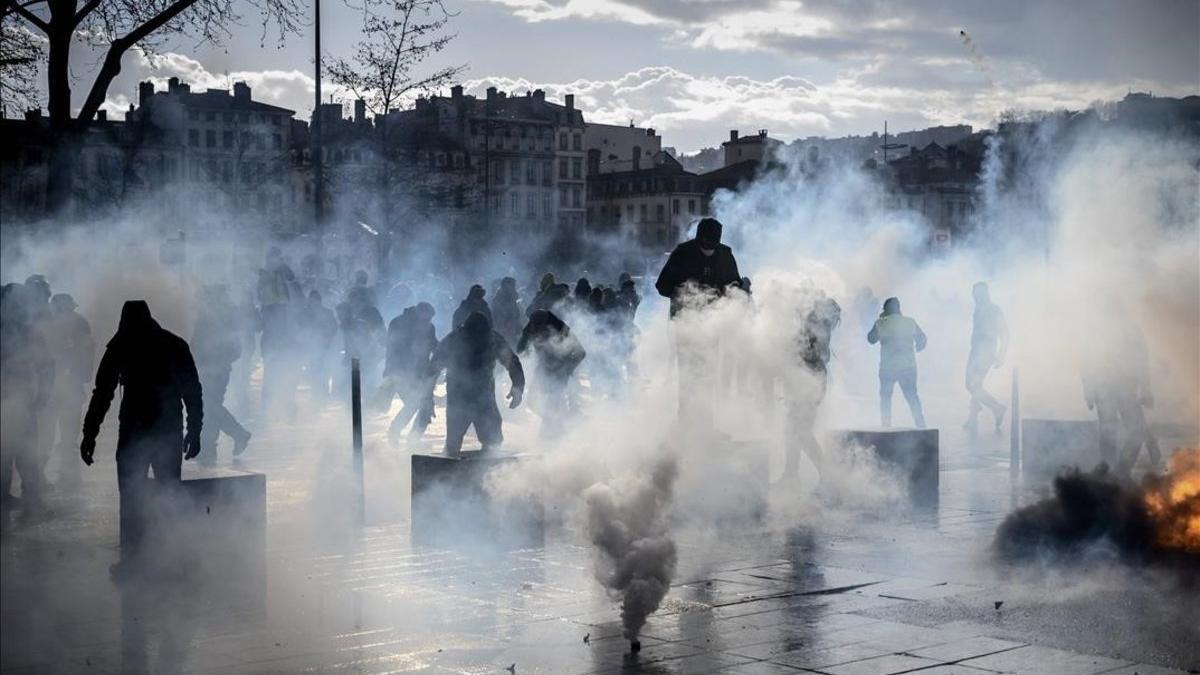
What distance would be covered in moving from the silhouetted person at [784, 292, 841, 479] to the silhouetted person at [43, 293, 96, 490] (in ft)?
21.8

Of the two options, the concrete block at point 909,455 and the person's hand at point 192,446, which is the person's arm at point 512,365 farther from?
the person's hand at point 192,446

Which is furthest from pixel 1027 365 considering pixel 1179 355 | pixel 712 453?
pixel 712 453

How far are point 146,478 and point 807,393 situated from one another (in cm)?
668

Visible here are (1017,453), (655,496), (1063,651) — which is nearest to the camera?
(1063,651)

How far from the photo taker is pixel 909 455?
47.4 feet

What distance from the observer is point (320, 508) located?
1360 centimetres

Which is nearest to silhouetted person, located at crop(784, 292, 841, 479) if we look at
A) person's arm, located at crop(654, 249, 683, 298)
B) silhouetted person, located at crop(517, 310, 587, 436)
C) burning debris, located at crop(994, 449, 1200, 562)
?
person's arm, located at crop(654, 249, 683, 298)

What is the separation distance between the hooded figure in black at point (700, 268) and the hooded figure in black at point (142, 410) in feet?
14.2

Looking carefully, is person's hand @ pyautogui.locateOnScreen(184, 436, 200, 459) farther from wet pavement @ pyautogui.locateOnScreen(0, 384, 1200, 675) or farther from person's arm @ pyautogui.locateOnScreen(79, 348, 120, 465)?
wet pavement @ pyautogui.locateOnScreen(0, 384, 1200, 675)

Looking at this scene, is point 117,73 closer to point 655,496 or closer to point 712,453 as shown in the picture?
point 712,453

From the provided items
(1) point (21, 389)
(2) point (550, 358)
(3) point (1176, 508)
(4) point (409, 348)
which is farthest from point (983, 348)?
(1) point (21, 389)

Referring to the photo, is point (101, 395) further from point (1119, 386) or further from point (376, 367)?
point (376, 367)

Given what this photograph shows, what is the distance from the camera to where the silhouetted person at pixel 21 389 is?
8.74 meters

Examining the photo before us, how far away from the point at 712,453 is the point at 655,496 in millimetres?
4663
